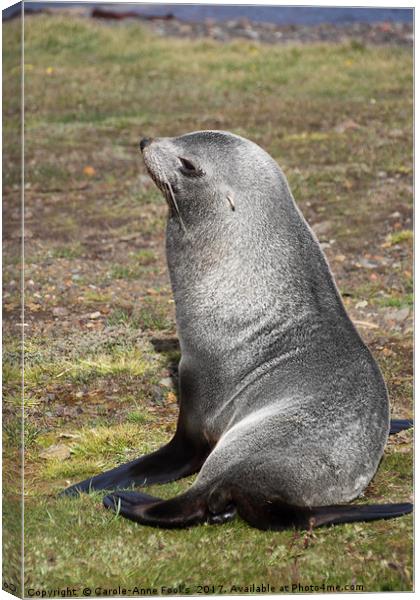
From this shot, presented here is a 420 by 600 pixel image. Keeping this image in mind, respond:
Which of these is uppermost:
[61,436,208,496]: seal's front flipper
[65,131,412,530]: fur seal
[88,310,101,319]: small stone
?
[65,131,412,530]: fur seal

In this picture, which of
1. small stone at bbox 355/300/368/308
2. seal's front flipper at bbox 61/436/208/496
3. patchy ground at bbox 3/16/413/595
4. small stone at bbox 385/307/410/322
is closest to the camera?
patchy ground at bbox 3/16/413/595

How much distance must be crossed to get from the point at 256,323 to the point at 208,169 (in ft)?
3.40

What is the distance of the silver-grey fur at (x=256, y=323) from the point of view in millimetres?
6629

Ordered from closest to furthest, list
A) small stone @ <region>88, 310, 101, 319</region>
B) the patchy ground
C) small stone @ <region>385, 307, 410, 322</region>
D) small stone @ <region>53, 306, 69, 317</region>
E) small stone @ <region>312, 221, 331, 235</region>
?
the patchy ground < small stone @ <region>53, 306, 69, 317</region> < small stone @ <region>88, 310, 101, 319</region> < small stone @ <region>385, 307, 410, 322</region> < small stone @ <region>312, 221, 331, 235</region>

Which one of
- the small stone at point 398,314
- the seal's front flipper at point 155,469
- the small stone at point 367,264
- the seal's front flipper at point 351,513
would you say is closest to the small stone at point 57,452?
the seal's front flipper at point 155,469

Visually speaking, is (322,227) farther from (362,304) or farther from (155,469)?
(155,469)

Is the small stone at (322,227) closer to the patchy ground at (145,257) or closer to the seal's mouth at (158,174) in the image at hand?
the patchy ground at (145,257)

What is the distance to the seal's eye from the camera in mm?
7207

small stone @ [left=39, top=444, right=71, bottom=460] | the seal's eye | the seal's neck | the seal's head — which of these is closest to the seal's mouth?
the seal's head

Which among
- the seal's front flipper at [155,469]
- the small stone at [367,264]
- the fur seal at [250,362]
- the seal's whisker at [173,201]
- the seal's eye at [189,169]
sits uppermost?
the seal's eye at [189,169]

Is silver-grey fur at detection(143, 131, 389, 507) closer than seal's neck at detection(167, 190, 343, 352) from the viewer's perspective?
Yes

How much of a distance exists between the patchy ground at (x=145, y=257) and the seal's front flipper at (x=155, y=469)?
0.14m

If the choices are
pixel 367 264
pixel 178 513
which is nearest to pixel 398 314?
pixel 367 264

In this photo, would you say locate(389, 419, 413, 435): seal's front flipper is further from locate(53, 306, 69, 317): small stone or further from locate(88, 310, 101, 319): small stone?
locate(53, 306, 69, 317): small stone
